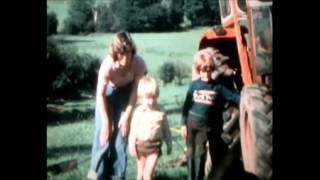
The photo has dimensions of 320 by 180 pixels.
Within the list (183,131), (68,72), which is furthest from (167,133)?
(68,72)

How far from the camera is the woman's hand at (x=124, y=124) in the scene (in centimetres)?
271

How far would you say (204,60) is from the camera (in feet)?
8.88

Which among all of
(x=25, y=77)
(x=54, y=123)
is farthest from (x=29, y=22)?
(x=54, y=123)

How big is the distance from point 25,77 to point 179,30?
0.61m

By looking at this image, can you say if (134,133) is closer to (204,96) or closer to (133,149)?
(133,149)

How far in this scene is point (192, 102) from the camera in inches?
107

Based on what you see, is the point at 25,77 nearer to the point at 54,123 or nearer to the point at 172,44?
the point at 54,123

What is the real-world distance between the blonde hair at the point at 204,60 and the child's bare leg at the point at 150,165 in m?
0.34

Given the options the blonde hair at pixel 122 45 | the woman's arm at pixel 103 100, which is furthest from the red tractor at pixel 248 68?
the woman's arm at pixel 103 100

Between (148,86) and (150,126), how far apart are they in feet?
0.46

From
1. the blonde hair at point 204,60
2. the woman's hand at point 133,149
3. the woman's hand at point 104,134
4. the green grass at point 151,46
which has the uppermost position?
the green grass at point 151,46

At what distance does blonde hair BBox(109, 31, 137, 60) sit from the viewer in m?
2.70

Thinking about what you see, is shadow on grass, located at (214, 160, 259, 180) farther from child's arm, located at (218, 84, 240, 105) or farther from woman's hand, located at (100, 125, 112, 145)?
woman's hand, located at (100, 125, 112, 145)

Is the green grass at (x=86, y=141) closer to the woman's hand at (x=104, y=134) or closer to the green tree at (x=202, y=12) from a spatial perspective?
the woman's hand at (x=104, y=134)
